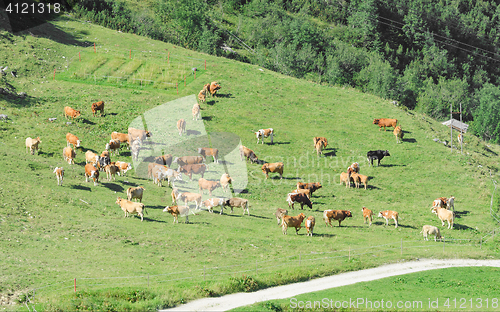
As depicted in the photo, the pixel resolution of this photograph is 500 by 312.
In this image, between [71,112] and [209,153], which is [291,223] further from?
[71,112]

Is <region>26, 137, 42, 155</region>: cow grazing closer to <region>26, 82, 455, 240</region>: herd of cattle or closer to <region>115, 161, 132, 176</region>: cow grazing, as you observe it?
<region>26, 82, 455, 240</region>: herd of cattle

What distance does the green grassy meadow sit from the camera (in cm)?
2473

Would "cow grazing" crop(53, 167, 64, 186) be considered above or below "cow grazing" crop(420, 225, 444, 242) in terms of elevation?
above

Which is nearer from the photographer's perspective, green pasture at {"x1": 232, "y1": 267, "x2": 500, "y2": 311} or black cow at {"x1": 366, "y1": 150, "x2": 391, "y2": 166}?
green pasture at {"x1": 232, "y1": 267, "x2": 500, "y2": 311}

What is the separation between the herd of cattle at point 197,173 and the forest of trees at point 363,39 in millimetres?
39640

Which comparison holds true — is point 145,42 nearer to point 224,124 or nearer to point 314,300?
point 224,124

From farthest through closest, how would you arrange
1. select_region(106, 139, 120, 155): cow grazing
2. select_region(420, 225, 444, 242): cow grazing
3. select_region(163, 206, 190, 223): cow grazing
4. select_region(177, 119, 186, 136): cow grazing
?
select_region(177, 119, 186, 136): cow grazing
select_region(106, 139, 120, 155): cow grazing
select_region(420, 225, 444, 242): cow grazing
select_region(163, 206, 190, 223): cow grazing

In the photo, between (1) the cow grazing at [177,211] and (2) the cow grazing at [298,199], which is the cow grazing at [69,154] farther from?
(2) the cow grazing at [298,199]

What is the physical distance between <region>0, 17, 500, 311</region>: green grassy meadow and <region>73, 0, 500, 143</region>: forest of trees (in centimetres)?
2305

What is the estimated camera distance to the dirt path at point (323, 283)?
23.4 m

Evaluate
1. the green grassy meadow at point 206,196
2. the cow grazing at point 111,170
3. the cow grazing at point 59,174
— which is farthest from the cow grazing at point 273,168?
the cow grazing at point 59,174

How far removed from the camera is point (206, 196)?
1462 inches

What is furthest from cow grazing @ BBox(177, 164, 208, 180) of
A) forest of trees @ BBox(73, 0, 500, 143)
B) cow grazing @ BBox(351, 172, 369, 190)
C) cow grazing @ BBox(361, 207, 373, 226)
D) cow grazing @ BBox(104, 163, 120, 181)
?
forest of trees @ BBox(73, 0, 500, 143)

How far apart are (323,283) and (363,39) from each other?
12269 centimetres
